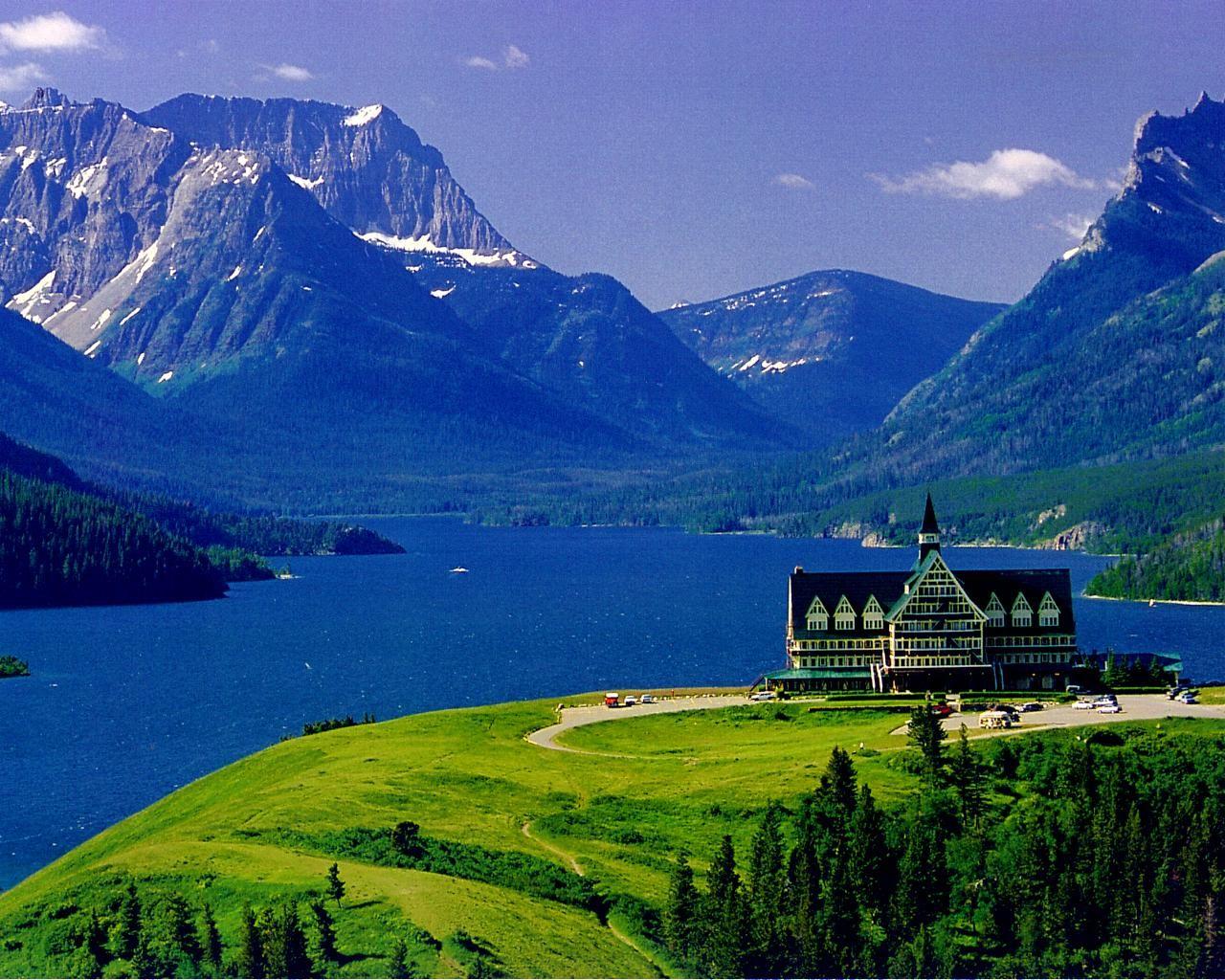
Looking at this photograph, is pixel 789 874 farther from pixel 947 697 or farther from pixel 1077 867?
pixel 947 697

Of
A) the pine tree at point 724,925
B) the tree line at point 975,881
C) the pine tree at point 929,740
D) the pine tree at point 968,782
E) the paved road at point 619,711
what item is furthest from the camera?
the paved road at point 619,711

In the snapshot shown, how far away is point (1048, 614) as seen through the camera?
152 metres

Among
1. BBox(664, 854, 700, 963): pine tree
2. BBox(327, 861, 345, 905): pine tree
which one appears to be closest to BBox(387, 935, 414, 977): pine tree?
BBox(327, 861, 345, 905): pine tree

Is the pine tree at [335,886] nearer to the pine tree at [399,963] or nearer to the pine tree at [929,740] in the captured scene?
the pine tree at [399,963]

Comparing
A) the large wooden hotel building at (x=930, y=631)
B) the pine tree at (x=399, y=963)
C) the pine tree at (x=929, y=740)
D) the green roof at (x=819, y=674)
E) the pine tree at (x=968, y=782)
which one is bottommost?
the pine tree at (x=399, y=963)

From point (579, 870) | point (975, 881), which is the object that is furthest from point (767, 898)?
→ point (975, 881)

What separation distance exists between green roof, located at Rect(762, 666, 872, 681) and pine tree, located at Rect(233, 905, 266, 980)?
72.1 metres

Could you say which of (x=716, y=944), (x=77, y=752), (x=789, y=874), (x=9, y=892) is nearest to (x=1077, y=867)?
(x=789, y=874)

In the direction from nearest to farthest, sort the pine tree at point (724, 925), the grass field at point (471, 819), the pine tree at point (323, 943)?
1. the pine tree at point (323, 943)
2. the pine tree at point (724, 925)
3. the grass field at point (471, 819)

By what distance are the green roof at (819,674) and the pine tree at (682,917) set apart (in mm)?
58066

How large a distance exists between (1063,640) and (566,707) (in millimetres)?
36998

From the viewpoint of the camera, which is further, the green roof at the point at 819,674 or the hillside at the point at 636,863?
the green roof at the point at 819,674

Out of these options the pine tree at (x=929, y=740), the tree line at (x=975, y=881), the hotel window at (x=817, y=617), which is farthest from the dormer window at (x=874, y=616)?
the tree line at (x=975, y=881)

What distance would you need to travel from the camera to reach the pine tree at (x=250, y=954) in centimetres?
8238
